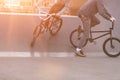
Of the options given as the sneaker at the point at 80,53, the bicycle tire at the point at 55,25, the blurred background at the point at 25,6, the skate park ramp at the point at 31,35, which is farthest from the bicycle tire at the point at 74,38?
the blurred background at the point at 25,6

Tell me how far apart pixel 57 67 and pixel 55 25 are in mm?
3858

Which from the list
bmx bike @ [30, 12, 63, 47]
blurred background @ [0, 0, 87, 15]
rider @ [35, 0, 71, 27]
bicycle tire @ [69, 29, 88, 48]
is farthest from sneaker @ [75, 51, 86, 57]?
blurred background @ [0, 0, 87, 15]

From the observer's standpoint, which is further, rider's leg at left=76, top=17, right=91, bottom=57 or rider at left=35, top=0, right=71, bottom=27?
rider at left=35, top=0, right=71, bottom=27

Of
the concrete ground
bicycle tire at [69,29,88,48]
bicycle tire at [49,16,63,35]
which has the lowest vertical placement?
the concrete ground

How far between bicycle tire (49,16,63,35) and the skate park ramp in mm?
175

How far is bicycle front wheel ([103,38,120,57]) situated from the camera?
39.1ft

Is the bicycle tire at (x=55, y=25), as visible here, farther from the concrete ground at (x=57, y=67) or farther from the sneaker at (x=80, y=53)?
the sneaker at (x=80, y=53)

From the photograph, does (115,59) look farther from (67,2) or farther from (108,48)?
(67,2)

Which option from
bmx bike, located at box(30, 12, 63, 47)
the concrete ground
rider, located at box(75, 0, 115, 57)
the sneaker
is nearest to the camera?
the concrete ground

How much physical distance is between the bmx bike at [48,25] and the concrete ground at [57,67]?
3.32 ft

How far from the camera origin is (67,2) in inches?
517

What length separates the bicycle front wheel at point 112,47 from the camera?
1191 cm

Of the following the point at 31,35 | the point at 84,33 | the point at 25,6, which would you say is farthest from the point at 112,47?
the point at 25,6

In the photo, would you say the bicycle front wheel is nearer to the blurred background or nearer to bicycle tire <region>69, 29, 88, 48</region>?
bicycle tire <region>69, 29, 88, 48</region>
